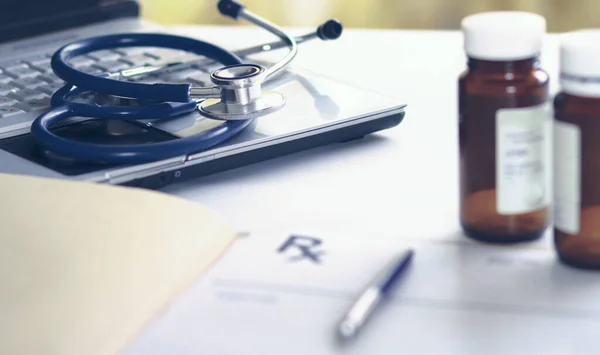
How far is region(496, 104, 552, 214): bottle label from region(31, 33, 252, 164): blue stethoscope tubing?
0.67ft

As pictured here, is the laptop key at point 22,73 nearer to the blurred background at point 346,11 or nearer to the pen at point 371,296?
the pen at point 371,296

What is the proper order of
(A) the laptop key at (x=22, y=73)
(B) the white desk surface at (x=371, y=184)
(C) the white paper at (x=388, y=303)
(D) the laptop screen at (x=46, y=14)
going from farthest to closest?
(D) the laptop screen at (x=46, y=14)
(A) the laptop key at (x=22, y=73)
(B) the white desk surface at (x=371, y=184)
(C) the white paper at (x=388, y=303)

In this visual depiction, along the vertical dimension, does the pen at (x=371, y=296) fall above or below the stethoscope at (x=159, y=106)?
below

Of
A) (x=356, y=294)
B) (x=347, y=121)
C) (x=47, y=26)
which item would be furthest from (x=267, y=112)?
(x=47, y=26)

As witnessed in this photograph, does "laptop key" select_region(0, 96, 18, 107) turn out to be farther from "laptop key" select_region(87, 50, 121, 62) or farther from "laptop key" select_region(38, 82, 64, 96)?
"laptop key" select_region(87, 50, 121, 62)

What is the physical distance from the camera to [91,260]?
48 centimetres

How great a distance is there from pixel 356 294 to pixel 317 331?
0.14 feet

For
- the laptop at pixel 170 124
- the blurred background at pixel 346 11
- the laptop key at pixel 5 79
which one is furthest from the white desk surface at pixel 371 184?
the blurred background at pixel 346 11

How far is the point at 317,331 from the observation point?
1.44 feet

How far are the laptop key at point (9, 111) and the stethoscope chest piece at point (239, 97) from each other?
0.51 ft

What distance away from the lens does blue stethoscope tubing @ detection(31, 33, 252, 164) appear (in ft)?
1.97

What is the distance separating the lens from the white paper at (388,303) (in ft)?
1.41

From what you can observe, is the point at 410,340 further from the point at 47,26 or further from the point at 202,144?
the point at 47,26

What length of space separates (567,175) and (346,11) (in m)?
1.54
